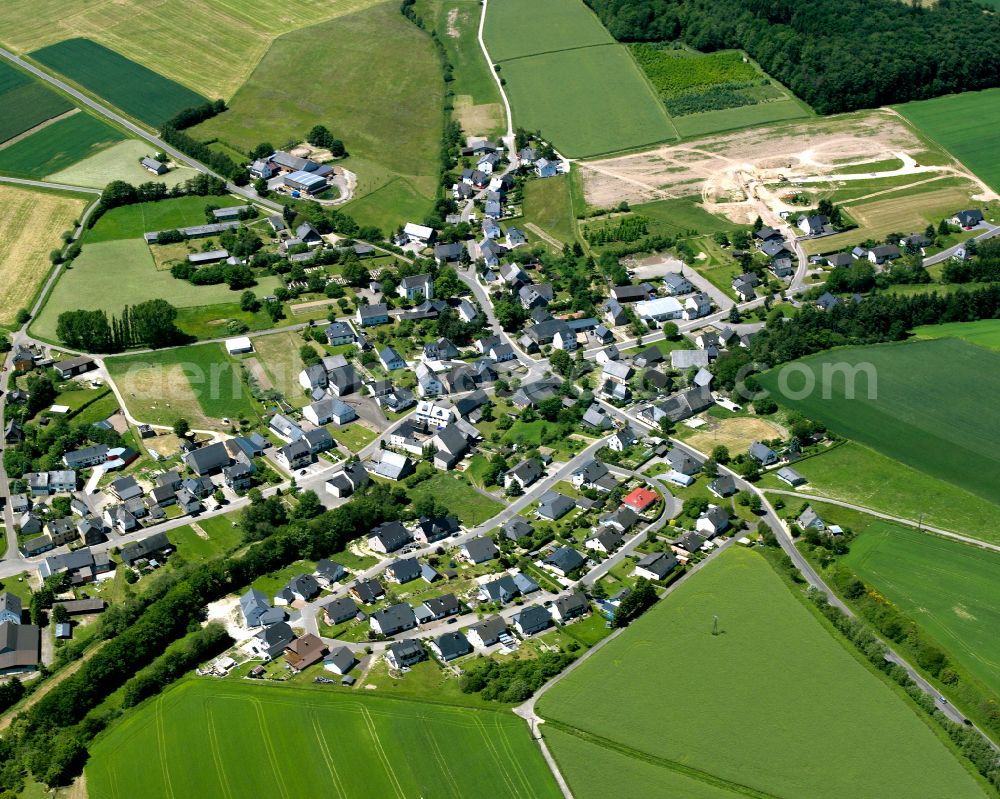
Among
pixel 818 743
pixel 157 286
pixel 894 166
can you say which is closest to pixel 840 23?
pixel 894 166

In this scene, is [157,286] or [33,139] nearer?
[157,286]

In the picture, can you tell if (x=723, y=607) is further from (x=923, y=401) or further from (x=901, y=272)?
(x=901, y=272)

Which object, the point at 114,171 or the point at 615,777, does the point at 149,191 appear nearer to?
the point at 114,171

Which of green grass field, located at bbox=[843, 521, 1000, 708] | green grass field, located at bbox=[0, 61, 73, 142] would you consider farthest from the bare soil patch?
green grass field, located at bbox=[0, 61, 73, 142]

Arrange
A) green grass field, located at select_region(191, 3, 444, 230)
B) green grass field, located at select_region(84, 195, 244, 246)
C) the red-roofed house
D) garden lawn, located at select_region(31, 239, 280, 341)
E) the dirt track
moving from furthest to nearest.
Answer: green grass field, located at select_region(191, 3, 444, 230) → the dirt track → green grass field, located at select_region(84, 195, 244, 246) → garden lawn, located at select_region(31, 239, 280, 341) → the red-roofed house

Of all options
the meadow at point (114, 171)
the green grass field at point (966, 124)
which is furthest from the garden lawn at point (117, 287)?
the green grass field at point (966, 124)

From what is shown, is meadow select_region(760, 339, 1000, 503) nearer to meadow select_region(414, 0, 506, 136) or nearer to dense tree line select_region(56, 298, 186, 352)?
dense tree line select_region(56, 298, 186, 352)
